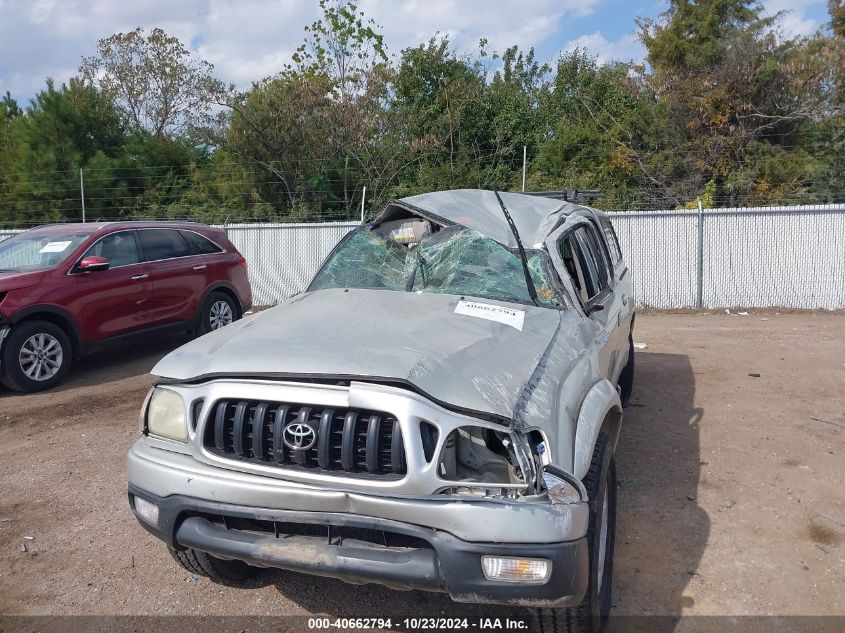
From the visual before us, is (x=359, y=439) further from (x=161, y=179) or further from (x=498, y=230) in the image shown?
(x=161, y=179)

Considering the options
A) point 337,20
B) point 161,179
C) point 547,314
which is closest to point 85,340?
point 547,314

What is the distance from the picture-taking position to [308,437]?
8.32 feet

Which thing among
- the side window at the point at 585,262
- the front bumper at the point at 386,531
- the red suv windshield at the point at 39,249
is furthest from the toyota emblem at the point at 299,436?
the red suv windshield at the point at 39,249

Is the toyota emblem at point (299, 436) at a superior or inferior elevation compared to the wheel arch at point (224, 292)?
superior

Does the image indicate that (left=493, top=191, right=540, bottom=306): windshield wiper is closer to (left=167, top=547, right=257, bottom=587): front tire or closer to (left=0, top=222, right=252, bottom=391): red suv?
(left=167, top=547, right=257, bottom=587): front tire

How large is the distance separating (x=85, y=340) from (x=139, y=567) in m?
4.62

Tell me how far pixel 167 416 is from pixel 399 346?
106 cm

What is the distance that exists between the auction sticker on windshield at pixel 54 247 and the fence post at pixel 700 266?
9.76 m

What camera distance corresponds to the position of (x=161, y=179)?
64.4ft

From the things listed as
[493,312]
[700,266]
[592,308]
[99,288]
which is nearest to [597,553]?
[493,312]

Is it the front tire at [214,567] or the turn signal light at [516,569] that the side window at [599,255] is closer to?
the turn signal light at [516,569]

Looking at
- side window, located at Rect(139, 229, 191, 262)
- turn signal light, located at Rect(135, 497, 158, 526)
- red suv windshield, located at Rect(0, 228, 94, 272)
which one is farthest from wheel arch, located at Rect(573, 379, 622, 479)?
side window, located at Rect(139, 229, 191, 262)

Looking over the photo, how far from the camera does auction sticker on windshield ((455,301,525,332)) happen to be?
130 inches

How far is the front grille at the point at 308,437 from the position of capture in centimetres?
247
